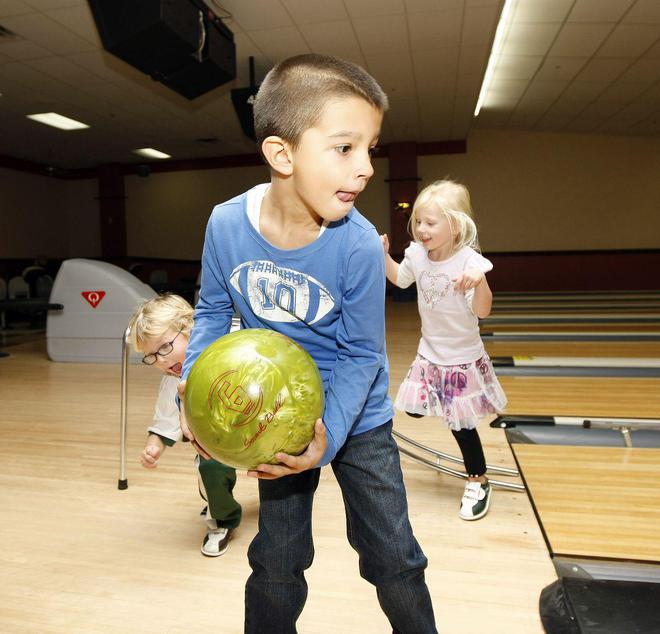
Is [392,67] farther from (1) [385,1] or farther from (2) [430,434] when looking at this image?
(2) [430,434]

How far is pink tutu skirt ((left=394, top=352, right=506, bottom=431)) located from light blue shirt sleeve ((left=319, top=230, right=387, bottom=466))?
0.97 metres

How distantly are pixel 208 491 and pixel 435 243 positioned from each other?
101cm

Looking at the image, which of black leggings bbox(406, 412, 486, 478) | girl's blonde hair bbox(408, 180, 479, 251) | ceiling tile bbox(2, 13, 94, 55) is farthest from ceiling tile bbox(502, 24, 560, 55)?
black leggings bbox(406, 412, 486, 478)

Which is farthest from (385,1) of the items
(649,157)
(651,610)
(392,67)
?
(649,157)

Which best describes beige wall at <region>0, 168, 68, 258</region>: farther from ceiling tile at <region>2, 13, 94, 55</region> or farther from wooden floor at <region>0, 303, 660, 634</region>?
wooden floor at <region>0, 303, 660, 634</region>

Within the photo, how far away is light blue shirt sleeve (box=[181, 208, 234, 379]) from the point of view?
1.03 metres

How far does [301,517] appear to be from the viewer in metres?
1.02

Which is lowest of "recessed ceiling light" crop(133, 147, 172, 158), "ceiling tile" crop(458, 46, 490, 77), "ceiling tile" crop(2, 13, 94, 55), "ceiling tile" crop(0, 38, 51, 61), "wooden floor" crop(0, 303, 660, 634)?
"wooden floor" crop(0, 303, 660, 634)

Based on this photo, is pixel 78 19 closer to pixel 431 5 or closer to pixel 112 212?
pixel 431 5

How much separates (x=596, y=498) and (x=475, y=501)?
407 mm

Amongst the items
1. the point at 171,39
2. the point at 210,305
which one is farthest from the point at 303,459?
the point at 171,39

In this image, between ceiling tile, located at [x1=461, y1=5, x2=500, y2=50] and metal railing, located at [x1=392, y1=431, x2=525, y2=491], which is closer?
metal railing, located at [x1=392, y1=431, x2=525, y2=491]

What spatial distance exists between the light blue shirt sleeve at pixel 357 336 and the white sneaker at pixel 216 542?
3.11 ft

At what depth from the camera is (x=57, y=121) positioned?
8.39 metres
